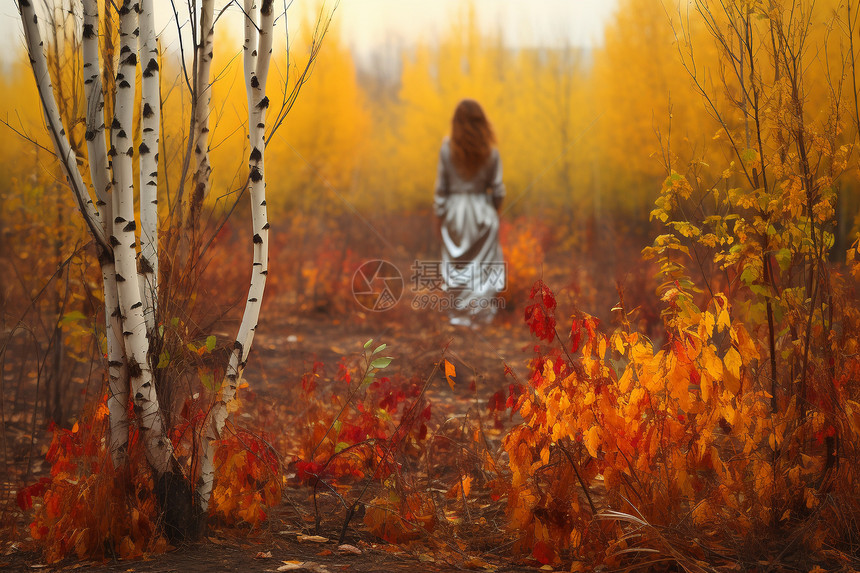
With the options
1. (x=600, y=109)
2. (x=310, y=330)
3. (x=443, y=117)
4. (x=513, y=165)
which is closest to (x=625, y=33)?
(x=600, y=109)

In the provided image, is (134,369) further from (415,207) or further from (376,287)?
(415,207)

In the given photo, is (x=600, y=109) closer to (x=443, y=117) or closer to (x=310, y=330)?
(x=443, y=117)

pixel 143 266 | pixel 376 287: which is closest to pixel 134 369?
pixel 143 266

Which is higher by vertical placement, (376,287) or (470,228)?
(470,228)

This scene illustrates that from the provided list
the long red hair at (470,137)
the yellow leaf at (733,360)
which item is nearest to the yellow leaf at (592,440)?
the yellow leaf at (733,360)

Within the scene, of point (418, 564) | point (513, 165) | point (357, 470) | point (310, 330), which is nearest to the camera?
point (418, 564)

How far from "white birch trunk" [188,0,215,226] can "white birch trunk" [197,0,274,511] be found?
18cm

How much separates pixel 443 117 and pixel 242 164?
1499 cm

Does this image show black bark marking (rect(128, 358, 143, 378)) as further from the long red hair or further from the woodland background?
the long red hair

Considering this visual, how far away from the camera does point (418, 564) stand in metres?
2.16

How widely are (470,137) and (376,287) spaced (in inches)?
101

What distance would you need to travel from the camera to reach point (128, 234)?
6.68 ft

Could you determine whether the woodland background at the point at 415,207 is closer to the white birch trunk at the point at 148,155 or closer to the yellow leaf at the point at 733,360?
the yellow leaf at the point at 733,360

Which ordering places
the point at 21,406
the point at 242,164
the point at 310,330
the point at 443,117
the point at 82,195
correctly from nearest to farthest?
the point at 82,195
the point at 242,164
the point at 21,406
the point at 310,330
the point at 443,117
